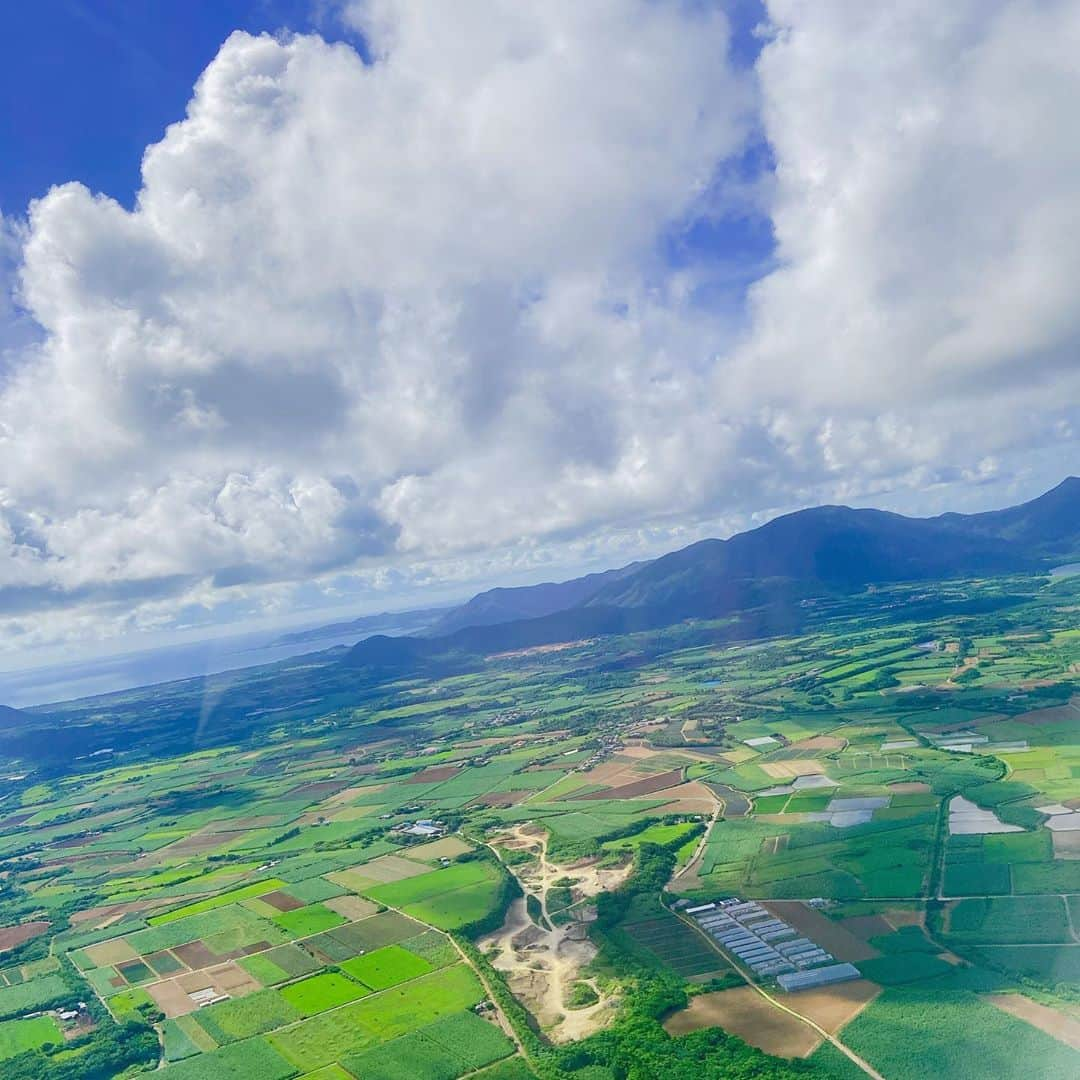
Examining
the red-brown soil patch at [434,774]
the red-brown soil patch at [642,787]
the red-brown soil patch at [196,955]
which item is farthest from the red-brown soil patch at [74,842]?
the red-brown soil patch at [642,787]

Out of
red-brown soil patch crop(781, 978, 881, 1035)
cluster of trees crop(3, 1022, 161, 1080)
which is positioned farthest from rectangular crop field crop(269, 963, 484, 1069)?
red-brown soil patch crop(781, 978, 881, 1035)

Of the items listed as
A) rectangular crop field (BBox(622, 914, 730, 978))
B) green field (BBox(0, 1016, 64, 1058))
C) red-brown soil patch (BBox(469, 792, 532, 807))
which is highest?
red-brown soil patch (BBox(469, 792, 532, 807))

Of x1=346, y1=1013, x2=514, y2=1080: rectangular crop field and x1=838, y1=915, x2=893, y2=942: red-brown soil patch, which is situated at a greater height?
x1=838, y1=915, x2=893, y2=942: red-brown soil patch

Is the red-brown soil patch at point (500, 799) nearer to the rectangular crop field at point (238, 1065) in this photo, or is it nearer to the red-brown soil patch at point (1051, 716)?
the rectangular crop field at point (238, 1065)

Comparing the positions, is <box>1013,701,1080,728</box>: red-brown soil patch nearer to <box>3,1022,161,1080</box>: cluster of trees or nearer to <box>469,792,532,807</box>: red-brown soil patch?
<box>469,792,532,807</box>: red-brown soil patch

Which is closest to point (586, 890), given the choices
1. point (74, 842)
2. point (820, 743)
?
point (820, 743)
